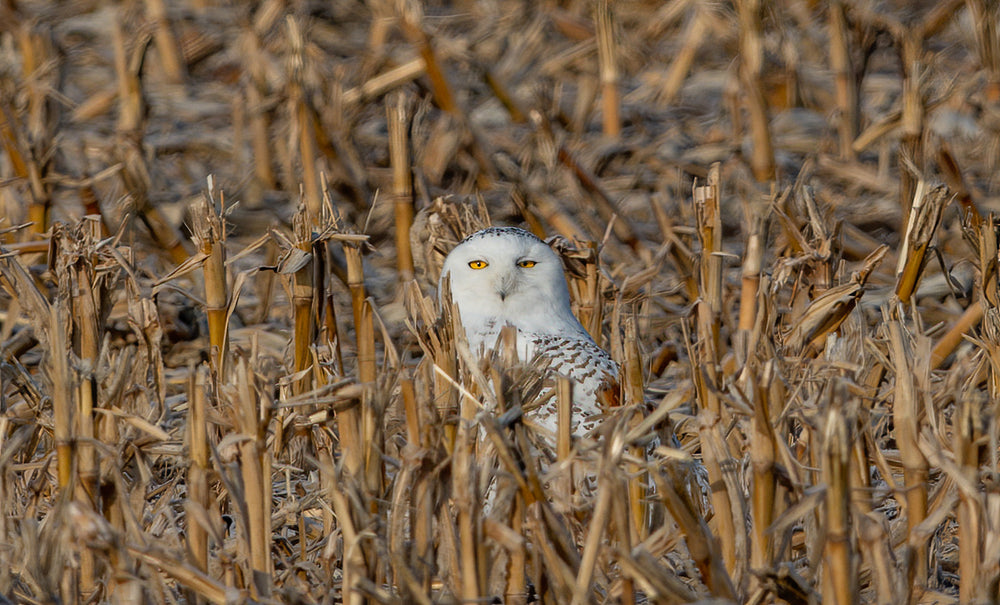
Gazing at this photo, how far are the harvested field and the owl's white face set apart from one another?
162mm

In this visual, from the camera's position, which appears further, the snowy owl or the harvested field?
the snowy owl

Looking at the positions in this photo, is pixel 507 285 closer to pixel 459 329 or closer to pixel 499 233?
pixel 499 233

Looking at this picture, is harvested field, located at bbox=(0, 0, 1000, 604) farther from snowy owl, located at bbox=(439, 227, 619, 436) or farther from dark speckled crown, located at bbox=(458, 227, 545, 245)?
dark speckled crown, located at bbox=(458, 227, 545, 245)

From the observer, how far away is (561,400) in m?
2.27

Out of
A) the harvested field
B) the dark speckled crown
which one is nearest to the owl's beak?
the dark speckled crown

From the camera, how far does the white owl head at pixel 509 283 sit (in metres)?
3.42

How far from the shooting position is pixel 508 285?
3.42 meters

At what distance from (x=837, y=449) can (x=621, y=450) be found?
1.07ft

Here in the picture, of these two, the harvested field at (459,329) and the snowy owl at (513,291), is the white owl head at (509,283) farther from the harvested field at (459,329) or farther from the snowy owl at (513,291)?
the harvested field at (459,329)

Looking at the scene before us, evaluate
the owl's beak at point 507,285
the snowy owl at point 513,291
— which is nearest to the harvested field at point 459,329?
the snowy owl at point 513,291

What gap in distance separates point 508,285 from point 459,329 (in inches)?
35.7

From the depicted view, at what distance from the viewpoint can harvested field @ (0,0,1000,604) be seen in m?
2.17

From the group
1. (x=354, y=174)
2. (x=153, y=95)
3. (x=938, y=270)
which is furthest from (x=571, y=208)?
(x=153, y=95)

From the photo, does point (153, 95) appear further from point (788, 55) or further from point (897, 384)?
point (897, 384)
